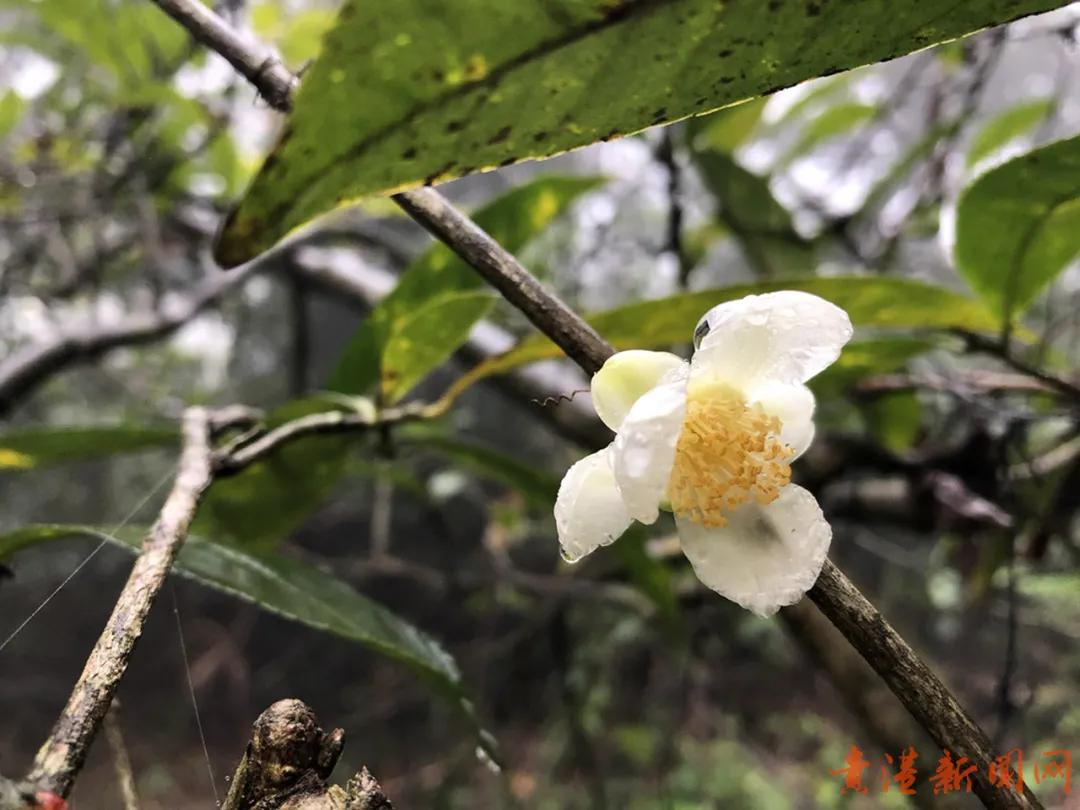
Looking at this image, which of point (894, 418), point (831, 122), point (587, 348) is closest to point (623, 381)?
point (587, 348)

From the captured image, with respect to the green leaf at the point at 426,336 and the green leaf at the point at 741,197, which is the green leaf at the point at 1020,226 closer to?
the green leaf at the point at 426,336

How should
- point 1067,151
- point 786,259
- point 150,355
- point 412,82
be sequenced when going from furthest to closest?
1. point 150,355
2. point 786,259
3. point 1067,151
4. point 412,82

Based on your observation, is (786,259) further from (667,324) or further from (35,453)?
(35,453)

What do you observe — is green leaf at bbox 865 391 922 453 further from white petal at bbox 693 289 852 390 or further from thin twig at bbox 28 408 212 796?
thin twig at bbox 28 408 212 796

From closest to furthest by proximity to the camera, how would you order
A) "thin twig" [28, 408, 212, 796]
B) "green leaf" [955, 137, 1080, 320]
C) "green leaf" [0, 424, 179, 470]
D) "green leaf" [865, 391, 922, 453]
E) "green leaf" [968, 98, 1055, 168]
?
"thin twig" [28, 408, 212, 796] < "green leaf" [955, 137, 1080, 320] < "green leaf" [0, 424, 179, 470] < "green leaf" [865, 391, 922, 453] < "green leaf" [968, 98, 1055, 168]

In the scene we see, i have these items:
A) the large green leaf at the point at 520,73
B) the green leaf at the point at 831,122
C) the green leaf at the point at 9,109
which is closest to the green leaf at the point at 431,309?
the large green leaf at the point at 520,73

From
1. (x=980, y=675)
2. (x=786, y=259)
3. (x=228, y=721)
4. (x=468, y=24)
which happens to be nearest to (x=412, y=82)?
→ (x=468, y=24)

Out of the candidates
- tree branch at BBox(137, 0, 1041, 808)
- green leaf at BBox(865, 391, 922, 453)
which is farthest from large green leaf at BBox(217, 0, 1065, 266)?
green leaf at BBox(865, 391, 922, 453)
